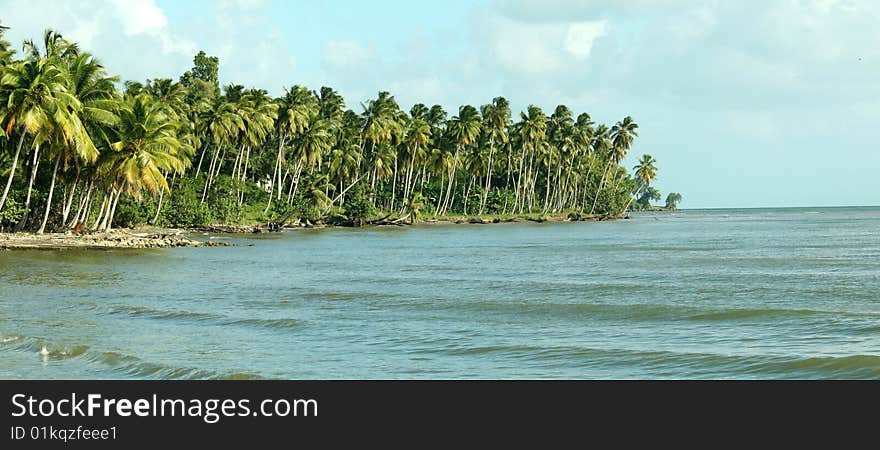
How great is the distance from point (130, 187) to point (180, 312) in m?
31.7

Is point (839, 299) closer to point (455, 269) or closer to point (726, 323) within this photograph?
point (726, 323)

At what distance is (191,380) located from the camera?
12516 mm

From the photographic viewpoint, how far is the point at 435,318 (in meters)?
20.0

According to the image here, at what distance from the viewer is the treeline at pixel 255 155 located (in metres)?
44.2

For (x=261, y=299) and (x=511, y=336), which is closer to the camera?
(x=511, y=336)

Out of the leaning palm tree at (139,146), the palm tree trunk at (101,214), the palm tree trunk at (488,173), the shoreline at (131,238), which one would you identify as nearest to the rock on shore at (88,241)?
the shoreline at (131,238)

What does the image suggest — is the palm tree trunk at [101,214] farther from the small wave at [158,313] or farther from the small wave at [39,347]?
the small wave at [39,347]

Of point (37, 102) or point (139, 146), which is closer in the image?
point (37, 102)

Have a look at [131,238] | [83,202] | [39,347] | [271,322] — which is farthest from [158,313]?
[83,202]

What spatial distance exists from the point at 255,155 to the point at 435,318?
66.4 meters

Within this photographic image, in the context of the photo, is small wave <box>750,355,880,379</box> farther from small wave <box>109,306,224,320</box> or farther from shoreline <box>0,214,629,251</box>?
shoreline <box>0,214,629,251</box>

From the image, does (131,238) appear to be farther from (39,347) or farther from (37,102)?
(39,347)

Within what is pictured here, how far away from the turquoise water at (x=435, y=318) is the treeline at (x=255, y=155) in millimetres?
7788
